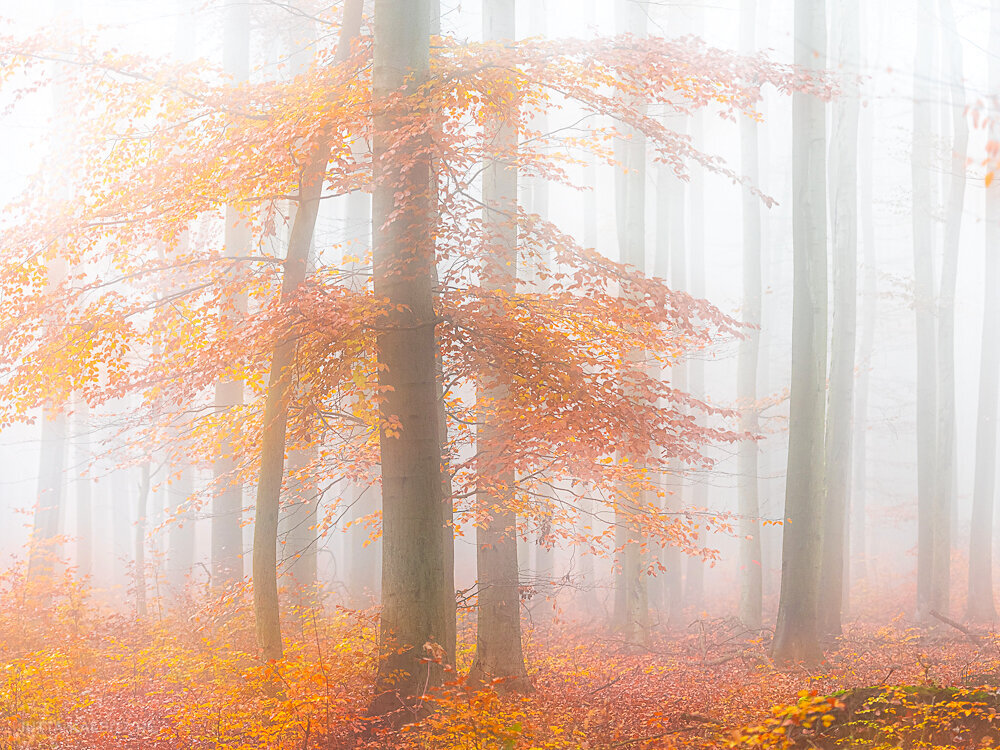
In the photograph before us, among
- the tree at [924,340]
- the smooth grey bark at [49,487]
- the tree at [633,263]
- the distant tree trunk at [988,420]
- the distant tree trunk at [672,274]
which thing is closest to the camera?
the tree at [633,263]

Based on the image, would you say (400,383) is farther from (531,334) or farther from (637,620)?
(637,620)

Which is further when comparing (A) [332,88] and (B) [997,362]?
(B) [997,362]

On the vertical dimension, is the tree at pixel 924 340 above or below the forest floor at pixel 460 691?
above

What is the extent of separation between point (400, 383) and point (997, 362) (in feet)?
49.7

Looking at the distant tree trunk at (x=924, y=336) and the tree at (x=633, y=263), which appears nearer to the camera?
the tree at (x=633, y=263)

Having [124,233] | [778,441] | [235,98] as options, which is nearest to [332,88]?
[235,98]

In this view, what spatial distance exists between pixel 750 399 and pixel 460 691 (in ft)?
34.1

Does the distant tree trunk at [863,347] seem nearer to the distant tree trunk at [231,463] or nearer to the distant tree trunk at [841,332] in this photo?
the distant tree trunk at [841,332]

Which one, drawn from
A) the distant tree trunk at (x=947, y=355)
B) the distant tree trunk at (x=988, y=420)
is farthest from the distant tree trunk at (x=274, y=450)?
the distant tree trunk at (x=988, y=420)

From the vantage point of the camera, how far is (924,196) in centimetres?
1475

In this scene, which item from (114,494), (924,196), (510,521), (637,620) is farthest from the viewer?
(114,494)

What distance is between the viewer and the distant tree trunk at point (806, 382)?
949cm

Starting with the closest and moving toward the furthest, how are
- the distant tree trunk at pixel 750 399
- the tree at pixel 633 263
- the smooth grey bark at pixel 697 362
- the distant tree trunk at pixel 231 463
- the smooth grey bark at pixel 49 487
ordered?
the distant tree trunk at pixel 231 463 < the tree at pixel 633 263 < the distant tree trunk at pixel 750 399 < the smooth grey bark at pixel 49 487 < the smooth grey bark at pixel 697 362

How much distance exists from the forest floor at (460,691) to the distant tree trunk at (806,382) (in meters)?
0.64
